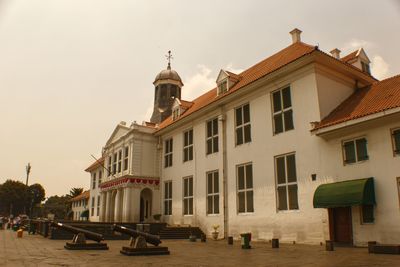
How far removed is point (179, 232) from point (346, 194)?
14.2 meters

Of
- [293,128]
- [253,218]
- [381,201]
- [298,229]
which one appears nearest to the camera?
[381,201]

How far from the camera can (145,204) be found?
111ft

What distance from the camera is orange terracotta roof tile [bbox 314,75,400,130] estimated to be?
16.1m

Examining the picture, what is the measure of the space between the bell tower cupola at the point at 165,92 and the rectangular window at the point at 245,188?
1956 cm

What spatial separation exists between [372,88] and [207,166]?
41.4 feet

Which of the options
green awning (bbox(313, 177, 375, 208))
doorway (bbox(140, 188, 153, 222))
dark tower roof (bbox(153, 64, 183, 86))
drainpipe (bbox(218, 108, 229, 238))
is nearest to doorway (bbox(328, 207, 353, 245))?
green awning (bbox(313, 177, 375, 208))

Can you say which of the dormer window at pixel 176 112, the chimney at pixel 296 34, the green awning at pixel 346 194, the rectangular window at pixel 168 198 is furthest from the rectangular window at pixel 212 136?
the green awning at pixel 346 194

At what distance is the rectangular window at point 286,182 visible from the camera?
1934 centimetres

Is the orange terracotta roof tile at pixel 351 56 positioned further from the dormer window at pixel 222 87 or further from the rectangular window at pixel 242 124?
the dormer window at pixel 222 87

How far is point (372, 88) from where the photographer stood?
19375 mm

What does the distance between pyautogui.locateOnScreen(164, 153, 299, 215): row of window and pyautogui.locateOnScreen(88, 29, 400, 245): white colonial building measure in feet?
0.21

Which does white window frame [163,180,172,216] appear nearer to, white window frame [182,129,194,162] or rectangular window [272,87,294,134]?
white window frame [182,129,194,162]

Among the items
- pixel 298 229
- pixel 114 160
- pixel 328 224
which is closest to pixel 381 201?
pixel 328 224

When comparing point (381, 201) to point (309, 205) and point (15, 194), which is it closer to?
point (309, 205)
